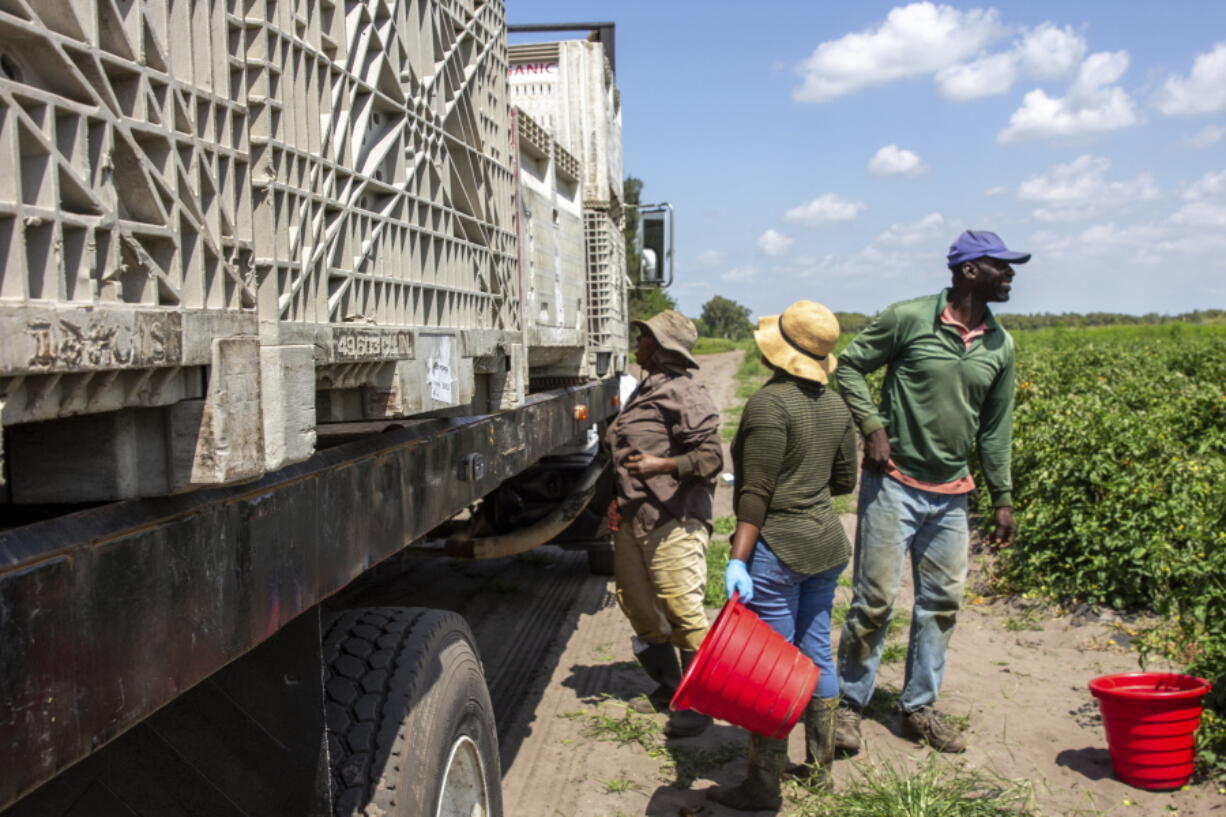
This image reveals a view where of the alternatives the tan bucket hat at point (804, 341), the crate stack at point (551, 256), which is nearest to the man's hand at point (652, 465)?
the crate stack at point (551, 256)

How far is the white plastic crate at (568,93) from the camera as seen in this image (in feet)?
21.1

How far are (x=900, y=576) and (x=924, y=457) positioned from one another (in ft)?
1.77

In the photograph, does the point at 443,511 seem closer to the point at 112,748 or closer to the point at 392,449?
the point at 392,449

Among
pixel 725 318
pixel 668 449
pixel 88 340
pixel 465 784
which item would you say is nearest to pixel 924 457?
pixel 668 449

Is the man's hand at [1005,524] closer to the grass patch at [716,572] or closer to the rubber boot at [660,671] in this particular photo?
the rubber boot at [660,671]

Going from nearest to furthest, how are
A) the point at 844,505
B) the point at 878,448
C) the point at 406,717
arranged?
the point at 406,717, the point at 878,448, the point at 844,505

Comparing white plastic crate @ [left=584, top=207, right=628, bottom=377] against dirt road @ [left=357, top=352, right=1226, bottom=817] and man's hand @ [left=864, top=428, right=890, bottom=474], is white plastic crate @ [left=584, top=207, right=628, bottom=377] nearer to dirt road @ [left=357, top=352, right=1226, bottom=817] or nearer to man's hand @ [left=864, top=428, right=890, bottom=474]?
dirt road @ [left=357, top=352, right=1226, bottom=817]

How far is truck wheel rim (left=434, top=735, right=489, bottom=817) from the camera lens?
2.64 metres

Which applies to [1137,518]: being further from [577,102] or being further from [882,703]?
[577,102]

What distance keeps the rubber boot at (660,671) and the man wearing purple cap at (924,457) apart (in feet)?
2.65

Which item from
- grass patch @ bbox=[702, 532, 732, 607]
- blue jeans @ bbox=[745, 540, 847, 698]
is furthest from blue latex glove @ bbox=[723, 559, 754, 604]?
grass patch @ bbox=[702, 532, 732, 607]

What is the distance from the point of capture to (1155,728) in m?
3.89

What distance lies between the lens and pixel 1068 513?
6930mm

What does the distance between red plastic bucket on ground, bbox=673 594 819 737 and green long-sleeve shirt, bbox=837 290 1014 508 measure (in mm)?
1280
